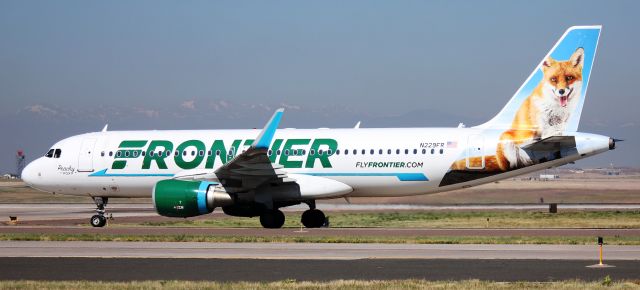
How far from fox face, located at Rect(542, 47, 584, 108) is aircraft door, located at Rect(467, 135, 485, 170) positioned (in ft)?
9.75

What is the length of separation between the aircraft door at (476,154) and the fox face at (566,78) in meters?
2.97

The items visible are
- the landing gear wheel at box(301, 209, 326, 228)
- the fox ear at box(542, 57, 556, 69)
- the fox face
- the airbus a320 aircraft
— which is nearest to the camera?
the airbus a320 aircraft

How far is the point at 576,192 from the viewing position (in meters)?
80.2

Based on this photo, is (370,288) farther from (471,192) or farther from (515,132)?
(471,192)

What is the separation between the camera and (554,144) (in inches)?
1302

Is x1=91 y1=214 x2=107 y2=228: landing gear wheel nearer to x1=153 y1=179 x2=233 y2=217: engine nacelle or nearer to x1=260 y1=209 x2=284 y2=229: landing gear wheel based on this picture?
x1=153 y1=179 x2=233 y2=217: engine nacelle

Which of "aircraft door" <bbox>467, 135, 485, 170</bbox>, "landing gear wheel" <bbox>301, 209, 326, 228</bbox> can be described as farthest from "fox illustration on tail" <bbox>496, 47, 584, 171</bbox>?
"landing gear wheel" <bbox>301, 209, 326, 228</bbox>

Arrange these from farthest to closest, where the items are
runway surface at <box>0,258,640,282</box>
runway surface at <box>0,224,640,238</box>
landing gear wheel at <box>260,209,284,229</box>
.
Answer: landing gear wheel at <box>260,209,284,229</box>, runway surface at <box>0,224,640,238</box>, runway surface at <box>0,258,640,282</box>

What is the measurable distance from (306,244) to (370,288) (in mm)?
10468

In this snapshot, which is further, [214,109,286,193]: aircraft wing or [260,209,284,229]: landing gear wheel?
[260,209,284,229]: landing gear wheel

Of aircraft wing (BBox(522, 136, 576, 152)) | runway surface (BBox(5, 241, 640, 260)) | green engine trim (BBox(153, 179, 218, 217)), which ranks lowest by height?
runway surface (BBox(5, 241, 640, 260))

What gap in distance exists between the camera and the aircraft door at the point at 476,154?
33906mm

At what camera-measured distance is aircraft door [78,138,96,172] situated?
38781 mm

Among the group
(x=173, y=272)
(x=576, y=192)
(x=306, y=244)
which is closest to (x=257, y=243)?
(x=306, y=244)
